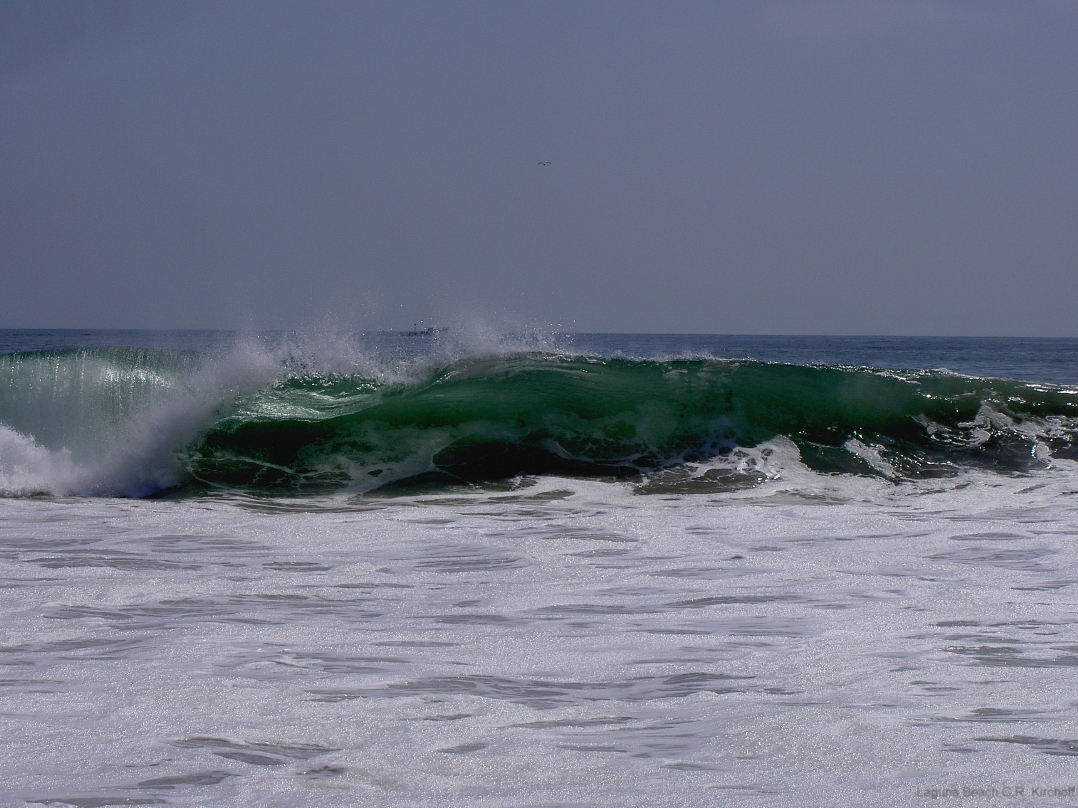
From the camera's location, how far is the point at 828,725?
100 inches

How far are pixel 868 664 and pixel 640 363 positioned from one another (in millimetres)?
8249

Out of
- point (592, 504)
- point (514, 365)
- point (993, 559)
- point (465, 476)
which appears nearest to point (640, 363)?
point (514, 365)

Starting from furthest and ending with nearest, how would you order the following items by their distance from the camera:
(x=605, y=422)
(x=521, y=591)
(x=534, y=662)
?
1. (x=605, y=422)
2. (x=521, y=591)
3. (x=534, y=662)

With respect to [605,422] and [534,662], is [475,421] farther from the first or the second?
[534,662]

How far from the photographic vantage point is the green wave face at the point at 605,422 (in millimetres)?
8688

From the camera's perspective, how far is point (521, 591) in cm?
427

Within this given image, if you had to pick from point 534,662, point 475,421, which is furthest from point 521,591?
point 475,421

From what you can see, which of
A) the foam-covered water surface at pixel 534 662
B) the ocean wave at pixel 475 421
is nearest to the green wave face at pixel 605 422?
the ocean wave at pixel 475 421

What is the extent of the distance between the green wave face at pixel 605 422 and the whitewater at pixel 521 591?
0.05 metres

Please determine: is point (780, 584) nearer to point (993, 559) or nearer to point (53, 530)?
point (993, 559)

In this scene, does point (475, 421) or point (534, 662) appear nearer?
point (534, 662)

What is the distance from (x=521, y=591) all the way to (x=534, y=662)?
3.56 feet

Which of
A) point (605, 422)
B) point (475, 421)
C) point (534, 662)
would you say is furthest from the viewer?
point (605, 422)

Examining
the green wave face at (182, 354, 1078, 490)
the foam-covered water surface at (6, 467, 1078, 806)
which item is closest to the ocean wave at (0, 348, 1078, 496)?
the green wave face at (182, 354, 1078, 490)
